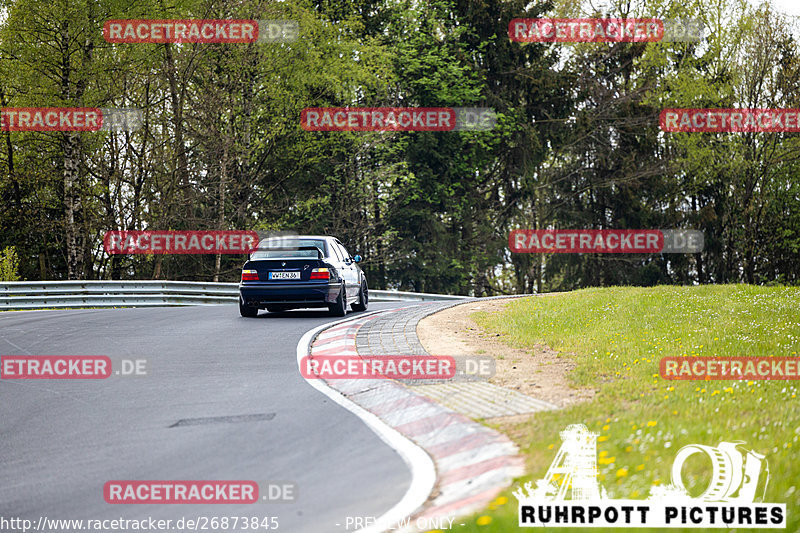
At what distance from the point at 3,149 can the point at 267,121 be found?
1060 centimetres

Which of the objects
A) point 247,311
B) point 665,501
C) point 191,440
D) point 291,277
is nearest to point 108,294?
point 247,311

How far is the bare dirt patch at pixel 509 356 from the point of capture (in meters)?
8.19

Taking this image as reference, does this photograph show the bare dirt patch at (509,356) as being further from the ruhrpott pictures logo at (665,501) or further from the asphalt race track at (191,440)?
the ruhrpott pictures logo at (665,501)

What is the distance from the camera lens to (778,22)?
4184 cm

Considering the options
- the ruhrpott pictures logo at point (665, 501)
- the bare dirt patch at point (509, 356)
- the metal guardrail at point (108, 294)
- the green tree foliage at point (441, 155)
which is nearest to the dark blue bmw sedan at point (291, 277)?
the bare dirt patch at point (509, 356)

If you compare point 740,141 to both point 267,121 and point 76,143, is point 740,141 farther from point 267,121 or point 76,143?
point 76,143

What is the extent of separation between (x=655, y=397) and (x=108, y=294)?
58.1 ft

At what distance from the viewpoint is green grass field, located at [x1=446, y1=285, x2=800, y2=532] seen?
5.09 m

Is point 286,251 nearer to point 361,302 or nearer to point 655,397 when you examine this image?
point 361,302

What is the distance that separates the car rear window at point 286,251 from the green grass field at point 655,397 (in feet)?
11.8

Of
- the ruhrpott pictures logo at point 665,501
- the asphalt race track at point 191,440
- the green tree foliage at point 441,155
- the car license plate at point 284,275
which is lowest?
the asphalt race track at point 191,440

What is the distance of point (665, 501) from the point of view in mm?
4641

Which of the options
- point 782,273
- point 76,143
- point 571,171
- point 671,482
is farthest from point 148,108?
point 782,273

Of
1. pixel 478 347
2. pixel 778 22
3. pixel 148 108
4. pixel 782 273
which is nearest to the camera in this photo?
pixel 478 347
